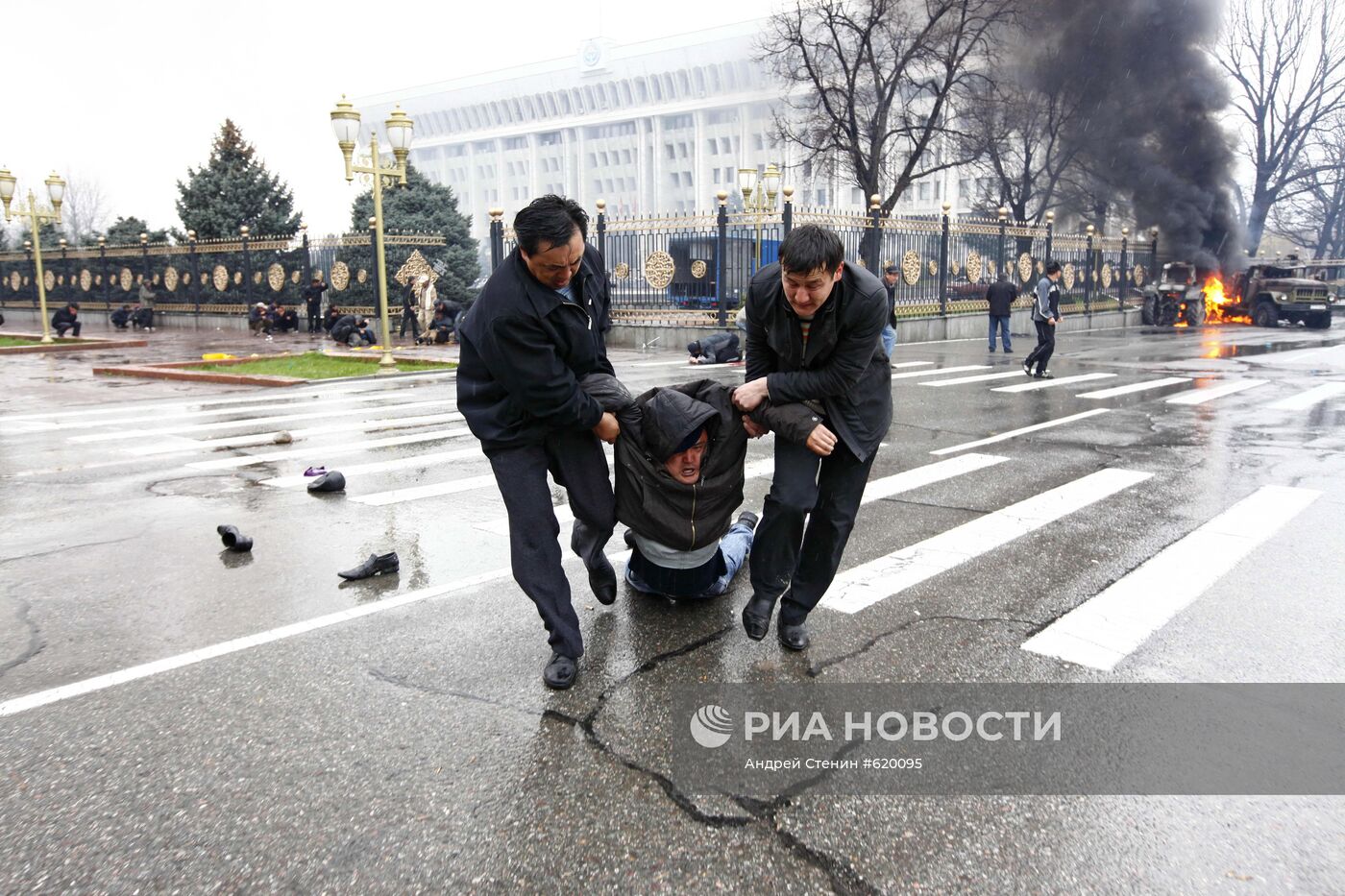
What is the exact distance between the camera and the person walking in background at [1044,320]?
14953mm

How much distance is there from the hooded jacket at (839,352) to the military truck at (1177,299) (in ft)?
106

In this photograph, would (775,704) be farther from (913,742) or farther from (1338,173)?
(1338,173)

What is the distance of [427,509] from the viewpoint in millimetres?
6582

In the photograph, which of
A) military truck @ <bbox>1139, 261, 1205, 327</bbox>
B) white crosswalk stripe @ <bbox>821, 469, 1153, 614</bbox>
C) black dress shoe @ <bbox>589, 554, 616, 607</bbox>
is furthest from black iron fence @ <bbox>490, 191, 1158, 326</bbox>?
black dress shoe @ <bbox>589, 554, 616, 607</bbox>

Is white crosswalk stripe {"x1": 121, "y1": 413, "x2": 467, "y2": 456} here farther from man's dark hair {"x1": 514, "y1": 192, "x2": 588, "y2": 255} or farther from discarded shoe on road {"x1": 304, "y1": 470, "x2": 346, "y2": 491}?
man's dark hair {"x1": 514, "y1": 192, "x2": 588, "y2": 255}

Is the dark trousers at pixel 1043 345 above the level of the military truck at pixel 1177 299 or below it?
below

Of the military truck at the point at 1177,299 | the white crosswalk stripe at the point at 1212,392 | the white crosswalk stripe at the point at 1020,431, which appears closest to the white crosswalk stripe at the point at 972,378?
the white crosswalk stripe at the point at 1212,392

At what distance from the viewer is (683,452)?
3820 millimetres

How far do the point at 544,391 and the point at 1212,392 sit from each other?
12887 mm

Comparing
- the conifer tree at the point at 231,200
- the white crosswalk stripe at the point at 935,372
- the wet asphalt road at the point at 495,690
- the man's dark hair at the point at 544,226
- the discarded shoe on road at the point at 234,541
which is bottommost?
the wet asphalt road at the point at 495,690

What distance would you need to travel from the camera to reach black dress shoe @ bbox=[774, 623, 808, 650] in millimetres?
3961

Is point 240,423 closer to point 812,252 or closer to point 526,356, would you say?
point 526,356

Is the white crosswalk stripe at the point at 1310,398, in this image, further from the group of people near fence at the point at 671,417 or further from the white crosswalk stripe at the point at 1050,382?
the group of people near fence at the point at 671,417

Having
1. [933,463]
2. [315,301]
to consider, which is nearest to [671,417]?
[933,463]
